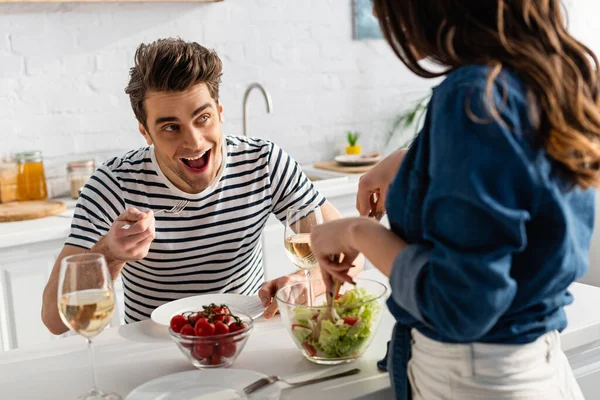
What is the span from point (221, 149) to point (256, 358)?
80 centimetres

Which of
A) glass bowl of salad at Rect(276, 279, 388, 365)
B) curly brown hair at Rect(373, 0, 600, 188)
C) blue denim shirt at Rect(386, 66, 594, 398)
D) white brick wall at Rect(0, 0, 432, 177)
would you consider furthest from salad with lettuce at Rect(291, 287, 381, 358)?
white brick wall at Rect(0, 0, 432, 177)

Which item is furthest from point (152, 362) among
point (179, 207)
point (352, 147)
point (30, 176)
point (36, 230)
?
point (352, 147)

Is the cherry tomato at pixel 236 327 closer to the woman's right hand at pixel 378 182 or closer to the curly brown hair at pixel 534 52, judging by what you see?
the woman's right hand at pixel 378 182

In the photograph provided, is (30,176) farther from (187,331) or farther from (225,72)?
(187,331)

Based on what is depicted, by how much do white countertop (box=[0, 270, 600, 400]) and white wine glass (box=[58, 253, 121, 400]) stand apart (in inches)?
6.4

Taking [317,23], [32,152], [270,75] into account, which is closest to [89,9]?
[32,152]

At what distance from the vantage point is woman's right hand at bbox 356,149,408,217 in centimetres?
143

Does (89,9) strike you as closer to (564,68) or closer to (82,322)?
(82,322)

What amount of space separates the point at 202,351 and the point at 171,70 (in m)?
0.84

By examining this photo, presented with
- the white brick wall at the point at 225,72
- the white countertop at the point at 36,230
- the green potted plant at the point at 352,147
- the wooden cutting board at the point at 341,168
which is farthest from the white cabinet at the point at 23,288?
the green potted plant at the point at 352,147

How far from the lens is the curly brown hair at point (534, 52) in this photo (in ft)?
3.03

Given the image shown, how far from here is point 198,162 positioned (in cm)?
193

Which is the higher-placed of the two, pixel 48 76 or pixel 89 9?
pixel 89 9

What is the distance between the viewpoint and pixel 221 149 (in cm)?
200
